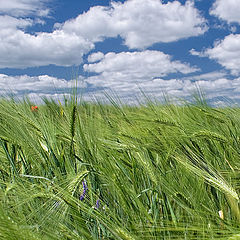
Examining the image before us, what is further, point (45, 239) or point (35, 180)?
point (35, 180)

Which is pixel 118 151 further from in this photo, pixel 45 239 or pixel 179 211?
pixel 45 239

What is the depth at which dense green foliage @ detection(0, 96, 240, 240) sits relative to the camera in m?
1.00

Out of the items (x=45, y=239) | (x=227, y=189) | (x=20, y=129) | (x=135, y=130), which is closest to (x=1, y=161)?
(x=20, y=129)

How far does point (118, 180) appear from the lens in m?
1.34

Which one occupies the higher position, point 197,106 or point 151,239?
point 197,106

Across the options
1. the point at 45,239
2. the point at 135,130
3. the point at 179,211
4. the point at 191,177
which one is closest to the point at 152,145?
the point at 135,130

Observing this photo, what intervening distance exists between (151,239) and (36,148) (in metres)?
0.86

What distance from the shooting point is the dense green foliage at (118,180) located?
1002mm

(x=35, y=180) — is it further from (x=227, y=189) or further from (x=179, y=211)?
(x=227, y=189)

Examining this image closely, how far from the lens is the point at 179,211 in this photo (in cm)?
127

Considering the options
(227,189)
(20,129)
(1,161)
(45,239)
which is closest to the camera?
(45,239)

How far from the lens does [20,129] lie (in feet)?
5.63

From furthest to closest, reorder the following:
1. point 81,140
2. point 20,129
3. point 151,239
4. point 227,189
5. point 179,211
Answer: point 20,129 → point 81,140 → point 179,211 → point 227,189 → point 151,239

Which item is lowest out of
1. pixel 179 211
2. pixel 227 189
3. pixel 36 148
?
pixel 179 211
